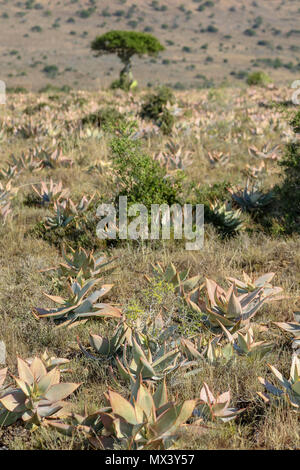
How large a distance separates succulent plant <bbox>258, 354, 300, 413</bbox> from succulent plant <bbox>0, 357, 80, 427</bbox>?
0.95 metres

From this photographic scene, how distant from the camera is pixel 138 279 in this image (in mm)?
3629

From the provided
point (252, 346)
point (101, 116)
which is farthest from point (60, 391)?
point (101, 116)

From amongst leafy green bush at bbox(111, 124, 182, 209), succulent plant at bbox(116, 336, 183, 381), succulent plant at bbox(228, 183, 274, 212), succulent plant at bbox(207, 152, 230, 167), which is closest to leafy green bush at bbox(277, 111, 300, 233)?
succulent plant at bbox(228, 183, 274, 212)

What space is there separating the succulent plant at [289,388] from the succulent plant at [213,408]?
0.58 feet

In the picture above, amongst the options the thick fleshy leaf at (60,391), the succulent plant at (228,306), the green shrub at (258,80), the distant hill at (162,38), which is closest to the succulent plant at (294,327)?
the succulent plant at (228,306)

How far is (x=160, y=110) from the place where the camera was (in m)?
9.84

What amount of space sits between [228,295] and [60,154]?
4511 mm

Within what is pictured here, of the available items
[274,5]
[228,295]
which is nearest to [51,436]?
[228,295]

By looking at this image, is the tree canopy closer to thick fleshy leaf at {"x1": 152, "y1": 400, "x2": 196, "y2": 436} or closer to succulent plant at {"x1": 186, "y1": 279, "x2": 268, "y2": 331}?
succulent plant at {"x1": 186, "y1": 279, "x2": 268, "y2": 331}

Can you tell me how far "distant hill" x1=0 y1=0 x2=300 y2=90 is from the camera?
46.2m

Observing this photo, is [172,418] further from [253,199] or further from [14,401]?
[253,199]

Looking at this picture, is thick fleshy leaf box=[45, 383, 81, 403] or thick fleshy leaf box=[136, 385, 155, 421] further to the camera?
thick fleshy leaf box=[45, 383, 81, 403]

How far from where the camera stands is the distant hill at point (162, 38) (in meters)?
46.2
